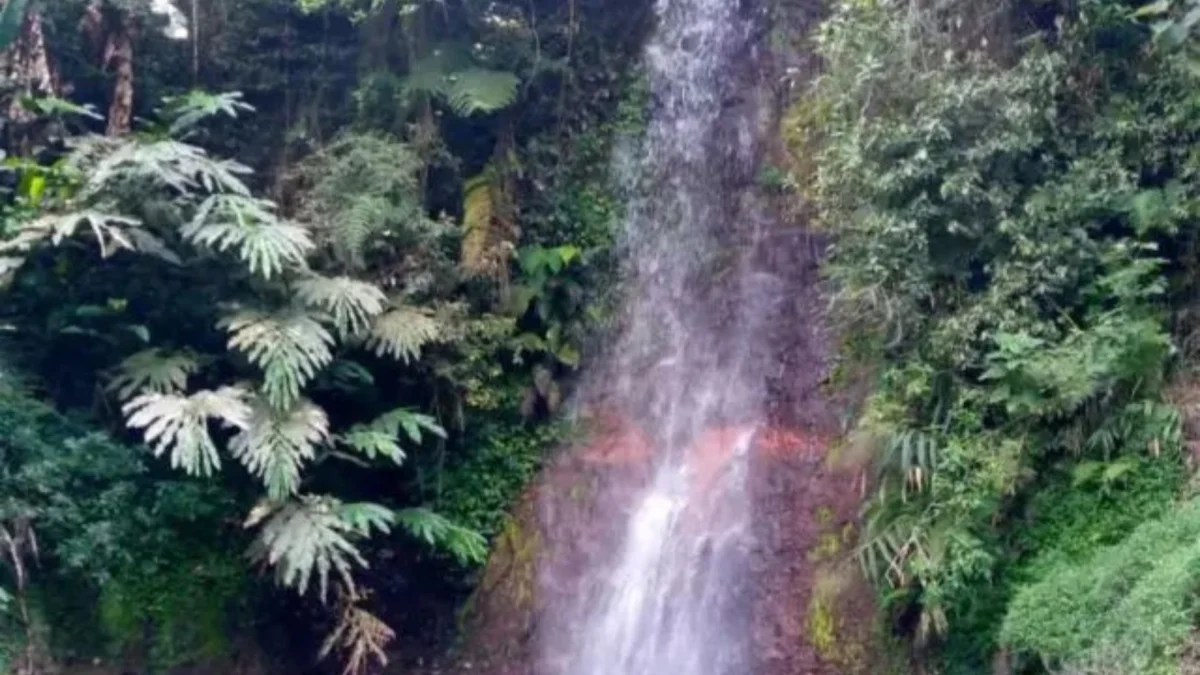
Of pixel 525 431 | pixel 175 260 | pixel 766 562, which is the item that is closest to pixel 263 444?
pixel 175 260

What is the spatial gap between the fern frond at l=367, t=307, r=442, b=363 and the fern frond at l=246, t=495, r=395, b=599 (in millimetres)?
1184

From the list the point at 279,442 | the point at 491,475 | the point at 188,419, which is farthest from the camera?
the point at 491,475

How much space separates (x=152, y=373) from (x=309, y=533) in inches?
63.1

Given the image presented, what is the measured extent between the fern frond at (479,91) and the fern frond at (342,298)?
2.31 meters

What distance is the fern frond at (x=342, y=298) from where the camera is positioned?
8828mm

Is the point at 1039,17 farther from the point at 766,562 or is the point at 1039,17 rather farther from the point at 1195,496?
the point at 766,562

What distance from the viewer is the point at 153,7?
34.4 ft

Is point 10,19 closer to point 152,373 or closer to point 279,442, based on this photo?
point 152,373

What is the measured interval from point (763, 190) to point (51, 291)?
247 inches

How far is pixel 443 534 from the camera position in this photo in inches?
357

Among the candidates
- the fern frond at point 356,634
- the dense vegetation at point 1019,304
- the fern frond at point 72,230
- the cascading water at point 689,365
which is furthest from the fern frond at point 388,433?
the dense vegetation at point 1019,304

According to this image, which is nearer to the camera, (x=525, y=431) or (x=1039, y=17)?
(x=1039, y=17)

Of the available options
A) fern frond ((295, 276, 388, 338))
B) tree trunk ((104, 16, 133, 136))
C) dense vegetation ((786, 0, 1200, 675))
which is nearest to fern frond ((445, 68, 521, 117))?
fern frond ((295, 276, 388, 338))

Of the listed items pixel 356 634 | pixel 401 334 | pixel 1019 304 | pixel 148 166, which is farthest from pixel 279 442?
pixel 1019 304
